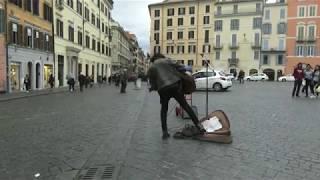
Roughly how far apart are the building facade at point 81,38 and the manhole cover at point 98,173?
4003 cm

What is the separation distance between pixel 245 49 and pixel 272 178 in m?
90.2

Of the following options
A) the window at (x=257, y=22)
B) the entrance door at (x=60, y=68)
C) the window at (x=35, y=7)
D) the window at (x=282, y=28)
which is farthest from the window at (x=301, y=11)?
the window at (x=35, y=7)

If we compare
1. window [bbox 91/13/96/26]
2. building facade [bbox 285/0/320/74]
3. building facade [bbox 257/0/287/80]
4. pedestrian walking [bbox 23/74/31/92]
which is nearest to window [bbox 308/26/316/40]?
building facade [bbox 285/0/320/74]

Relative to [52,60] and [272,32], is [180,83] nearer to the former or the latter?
[52,60]

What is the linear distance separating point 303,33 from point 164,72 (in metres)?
83.1

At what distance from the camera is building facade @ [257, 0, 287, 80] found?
89000 mm

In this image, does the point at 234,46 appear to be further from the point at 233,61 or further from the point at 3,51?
the point at 3,51

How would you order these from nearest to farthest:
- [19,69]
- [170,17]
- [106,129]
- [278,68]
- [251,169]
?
1. [251,169]
2. [106,129]
3. [19,69]
4. [278,68]
5. [170,17]

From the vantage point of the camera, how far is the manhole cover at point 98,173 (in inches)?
A: 228

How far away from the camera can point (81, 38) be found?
56.5 meters

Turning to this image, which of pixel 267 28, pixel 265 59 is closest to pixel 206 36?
pixel 267 28

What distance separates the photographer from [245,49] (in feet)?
307

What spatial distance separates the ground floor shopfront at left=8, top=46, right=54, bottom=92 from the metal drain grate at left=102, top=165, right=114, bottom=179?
2896 centimetres

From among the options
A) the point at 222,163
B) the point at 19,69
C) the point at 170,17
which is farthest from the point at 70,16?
the point at 170,17
